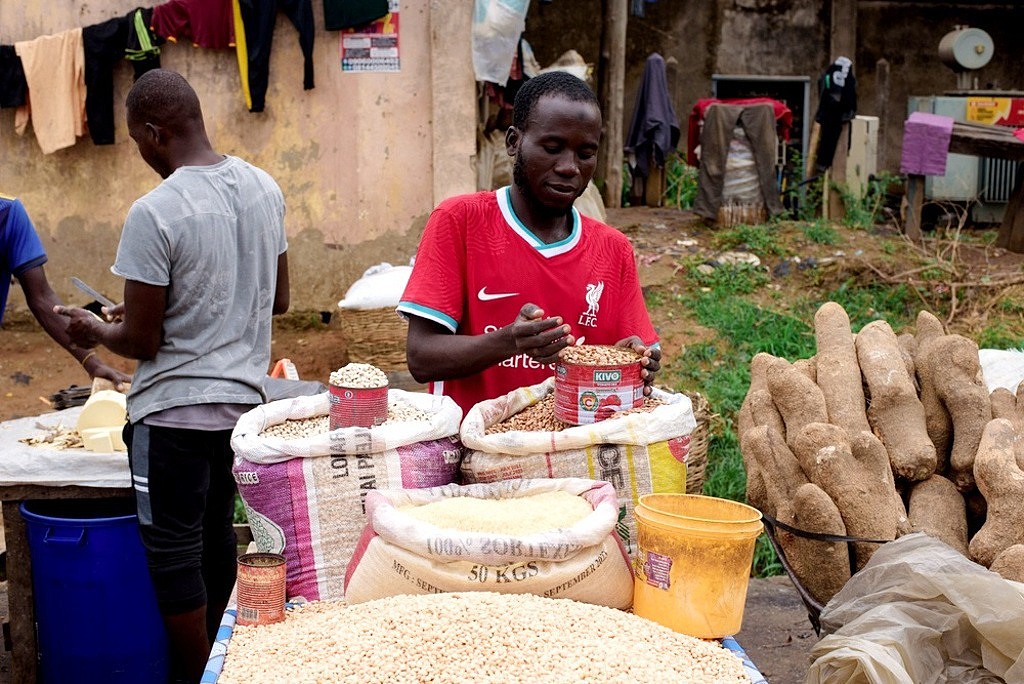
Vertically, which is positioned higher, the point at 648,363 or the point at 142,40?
the point at 142,40

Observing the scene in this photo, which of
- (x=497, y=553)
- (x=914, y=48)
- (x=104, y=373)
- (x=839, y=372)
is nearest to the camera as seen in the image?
(x=497, y=553)

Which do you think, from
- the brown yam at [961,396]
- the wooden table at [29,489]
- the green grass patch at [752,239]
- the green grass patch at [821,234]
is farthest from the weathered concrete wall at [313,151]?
the brown yam at [961,396]

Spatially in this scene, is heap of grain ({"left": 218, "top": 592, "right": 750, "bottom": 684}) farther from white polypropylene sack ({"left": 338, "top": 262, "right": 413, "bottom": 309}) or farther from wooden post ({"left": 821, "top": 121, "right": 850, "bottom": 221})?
wooden post ({"left": 821, "top": 121, "right": 850, "bottom": 221})

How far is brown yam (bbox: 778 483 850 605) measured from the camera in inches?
89.8

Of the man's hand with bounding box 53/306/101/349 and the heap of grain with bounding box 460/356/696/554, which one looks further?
the man's hand with bounding box 53/306/101/349

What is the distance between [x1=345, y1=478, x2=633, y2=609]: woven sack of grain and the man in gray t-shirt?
119 cm

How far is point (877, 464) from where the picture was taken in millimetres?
2375

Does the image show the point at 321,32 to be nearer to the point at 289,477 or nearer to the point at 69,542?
the point at 69,542

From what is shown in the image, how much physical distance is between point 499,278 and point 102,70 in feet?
19.5

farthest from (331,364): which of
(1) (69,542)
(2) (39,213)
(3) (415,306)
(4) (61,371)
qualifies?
(3) (415,306)

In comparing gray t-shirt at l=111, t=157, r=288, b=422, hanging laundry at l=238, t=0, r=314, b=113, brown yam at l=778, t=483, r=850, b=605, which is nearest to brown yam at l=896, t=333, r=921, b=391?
brown yam at l=778, t=483, r=850, b=605

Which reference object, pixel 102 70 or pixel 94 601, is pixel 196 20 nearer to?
pixel 102 70

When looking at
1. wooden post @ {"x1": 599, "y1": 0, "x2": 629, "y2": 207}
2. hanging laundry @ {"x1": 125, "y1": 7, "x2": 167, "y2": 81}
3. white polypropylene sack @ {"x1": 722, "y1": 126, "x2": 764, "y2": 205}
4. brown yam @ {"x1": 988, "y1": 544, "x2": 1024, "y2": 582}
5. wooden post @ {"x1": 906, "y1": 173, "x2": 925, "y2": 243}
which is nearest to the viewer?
brown yam @ {"x1": 988, "y1": 544, "x2": 1024, "y2": 582}

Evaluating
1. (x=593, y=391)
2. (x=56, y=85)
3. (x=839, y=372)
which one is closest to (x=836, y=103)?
(x=56, y=85)
